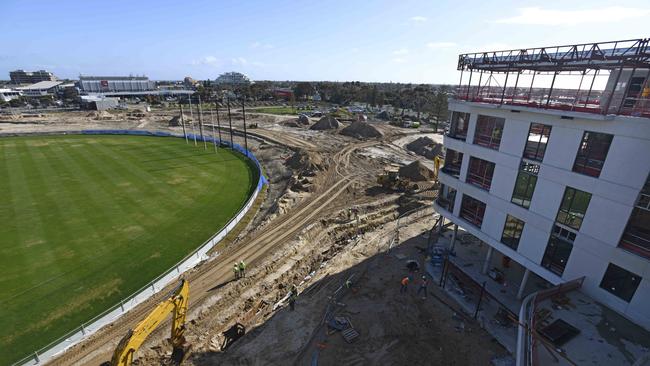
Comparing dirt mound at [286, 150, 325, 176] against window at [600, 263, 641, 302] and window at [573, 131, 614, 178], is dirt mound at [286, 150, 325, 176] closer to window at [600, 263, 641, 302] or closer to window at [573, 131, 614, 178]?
window at [573, 131, 614, 178]

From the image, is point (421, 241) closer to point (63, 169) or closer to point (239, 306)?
point (239, 306)

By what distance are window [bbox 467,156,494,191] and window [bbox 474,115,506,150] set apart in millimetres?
1387

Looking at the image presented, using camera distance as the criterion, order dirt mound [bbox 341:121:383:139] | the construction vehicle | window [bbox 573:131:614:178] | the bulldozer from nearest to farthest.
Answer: the construction vehicle < window [bbox 573:131:614:178] < the bulldozer < dirt mound [bbox 341:121:383:139]

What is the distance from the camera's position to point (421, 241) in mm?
31016

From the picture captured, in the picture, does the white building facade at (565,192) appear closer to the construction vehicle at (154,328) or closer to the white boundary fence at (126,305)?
the construction vehicle at (154,328)

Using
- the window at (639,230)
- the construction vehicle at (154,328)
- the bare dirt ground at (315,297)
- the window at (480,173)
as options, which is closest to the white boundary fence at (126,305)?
the bare dirt ground at (315,297)

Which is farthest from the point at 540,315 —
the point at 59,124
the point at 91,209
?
the point at 59,124

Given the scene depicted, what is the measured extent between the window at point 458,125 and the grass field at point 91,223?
25.5 metres

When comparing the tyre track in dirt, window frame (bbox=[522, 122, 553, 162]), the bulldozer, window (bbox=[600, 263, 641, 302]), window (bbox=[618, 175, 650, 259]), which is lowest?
the tyre track in dirt

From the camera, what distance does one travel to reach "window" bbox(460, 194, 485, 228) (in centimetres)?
2440

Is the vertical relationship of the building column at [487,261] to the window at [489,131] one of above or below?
below

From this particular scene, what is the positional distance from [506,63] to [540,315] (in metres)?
16.6

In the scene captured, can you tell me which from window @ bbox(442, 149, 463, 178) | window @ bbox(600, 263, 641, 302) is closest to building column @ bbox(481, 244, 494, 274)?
window @ bbox(442, 149, 463, 178)

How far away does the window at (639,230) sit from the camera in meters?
15.0
